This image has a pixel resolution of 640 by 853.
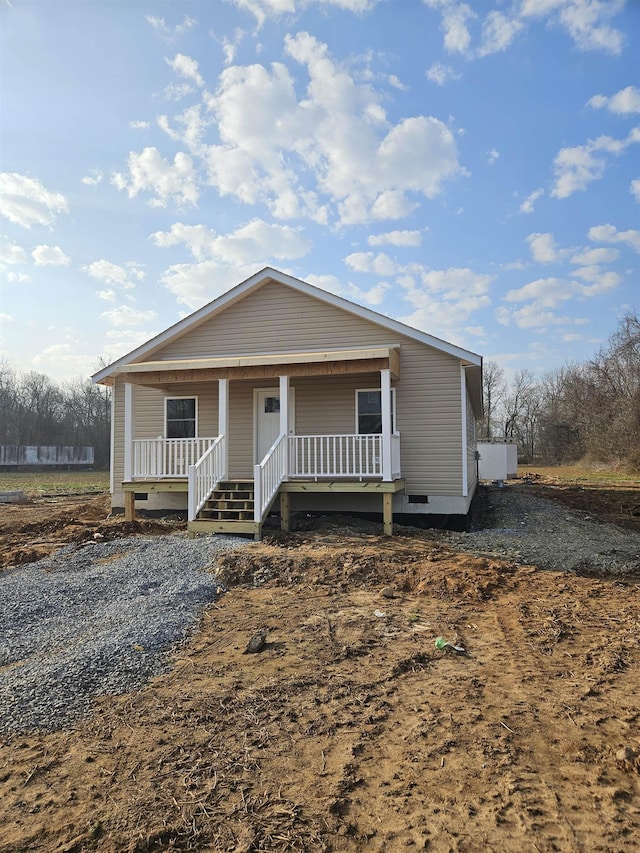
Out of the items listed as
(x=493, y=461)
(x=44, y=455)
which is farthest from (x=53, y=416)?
(x=493, y=461)

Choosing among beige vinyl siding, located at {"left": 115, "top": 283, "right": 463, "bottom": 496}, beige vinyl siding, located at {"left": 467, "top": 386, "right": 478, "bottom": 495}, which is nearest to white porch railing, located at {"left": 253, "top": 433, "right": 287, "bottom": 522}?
beige vinyl siding, located at {"left": 115, "top": 283, "right": 463, "bottom": 496}

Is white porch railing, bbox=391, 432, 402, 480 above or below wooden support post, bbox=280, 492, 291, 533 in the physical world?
above

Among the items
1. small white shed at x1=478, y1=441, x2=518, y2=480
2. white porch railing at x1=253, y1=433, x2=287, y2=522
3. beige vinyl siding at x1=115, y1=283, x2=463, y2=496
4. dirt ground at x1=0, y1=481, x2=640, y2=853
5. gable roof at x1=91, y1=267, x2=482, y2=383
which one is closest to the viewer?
dirt ground at x1=0, y1=481, x2=640, y2=853

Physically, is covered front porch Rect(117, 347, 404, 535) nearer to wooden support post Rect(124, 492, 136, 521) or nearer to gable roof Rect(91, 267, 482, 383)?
wooden support post Rect(124, 492, 136, 521)

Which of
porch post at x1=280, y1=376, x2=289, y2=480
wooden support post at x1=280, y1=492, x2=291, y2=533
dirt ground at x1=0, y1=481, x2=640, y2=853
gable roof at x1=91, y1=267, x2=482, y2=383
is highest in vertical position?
gable roof at x1=91, y1=267, x2=482, y2=383

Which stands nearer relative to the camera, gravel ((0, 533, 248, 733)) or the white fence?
gravel ((0, 533, 248, 733))

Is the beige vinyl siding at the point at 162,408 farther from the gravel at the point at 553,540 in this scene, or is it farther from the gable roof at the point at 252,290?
the gravel at the point at 553,540

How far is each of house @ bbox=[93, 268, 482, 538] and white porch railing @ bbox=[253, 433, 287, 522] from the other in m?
0.04

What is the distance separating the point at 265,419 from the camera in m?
12.8

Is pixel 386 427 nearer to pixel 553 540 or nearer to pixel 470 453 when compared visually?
pixel 553 540

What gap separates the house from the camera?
1066 cm

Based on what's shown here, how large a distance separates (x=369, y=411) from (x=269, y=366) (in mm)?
2556

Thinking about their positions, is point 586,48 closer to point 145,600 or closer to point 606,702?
point 606,702

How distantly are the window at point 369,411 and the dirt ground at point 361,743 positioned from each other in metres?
6.31
